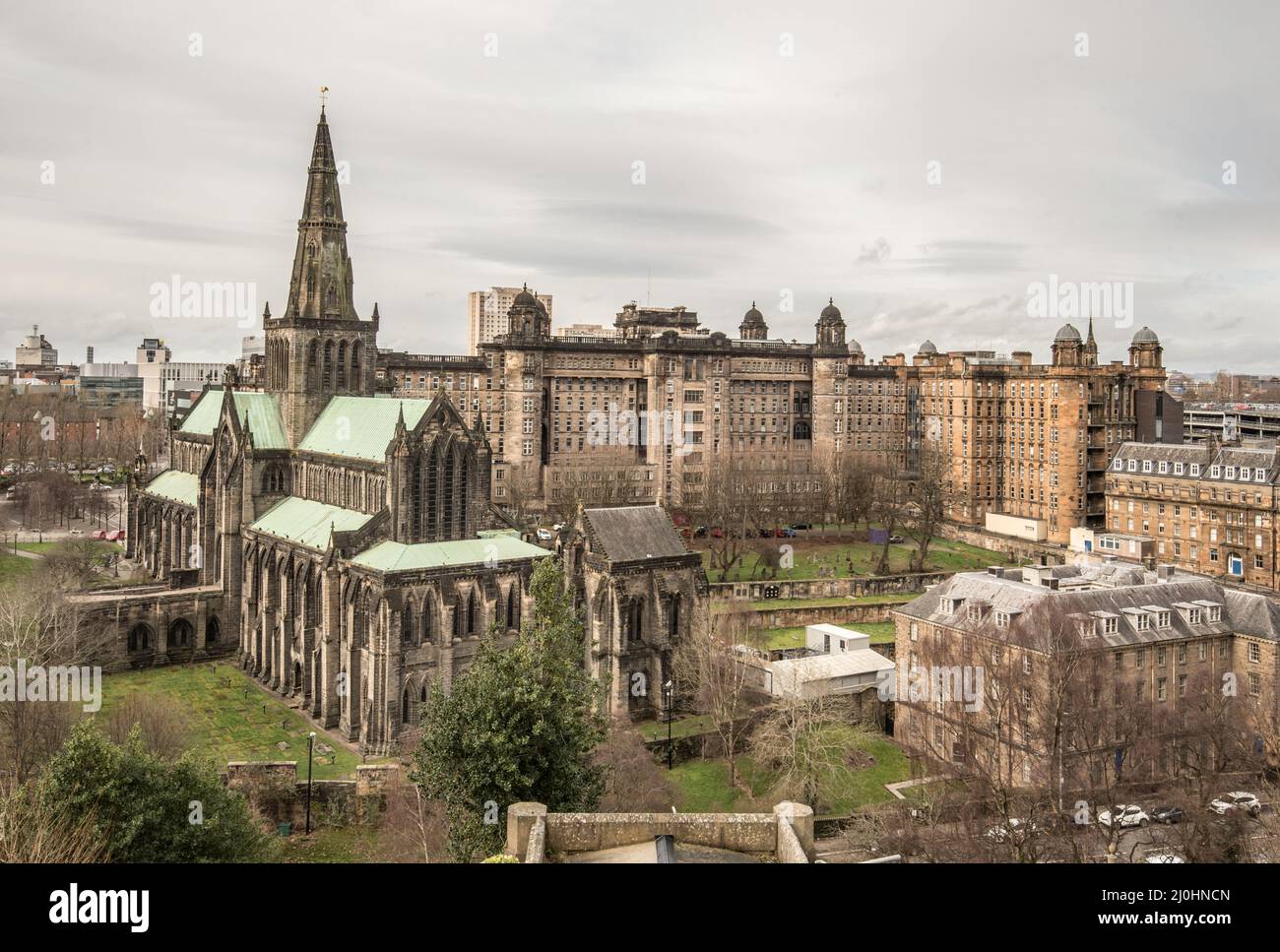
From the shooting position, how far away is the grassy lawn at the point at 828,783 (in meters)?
45.0

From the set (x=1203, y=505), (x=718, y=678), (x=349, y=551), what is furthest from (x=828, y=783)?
(x=1203, y=505)

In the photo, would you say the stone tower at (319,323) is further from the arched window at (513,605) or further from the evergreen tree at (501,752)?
the evergreen tree at (501,752)

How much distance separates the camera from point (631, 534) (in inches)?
2275

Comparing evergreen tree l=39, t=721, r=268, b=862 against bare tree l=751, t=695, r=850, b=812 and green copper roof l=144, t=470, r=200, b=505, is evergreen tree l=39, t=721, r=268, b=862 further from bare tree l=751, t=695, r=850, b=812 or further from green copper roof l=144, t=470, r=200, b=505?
green copper roof l=144, t=470, r=200, b=505

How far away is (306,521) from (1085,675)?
1717 inches

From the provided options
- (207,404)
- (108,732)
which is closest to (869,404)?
(207,404)

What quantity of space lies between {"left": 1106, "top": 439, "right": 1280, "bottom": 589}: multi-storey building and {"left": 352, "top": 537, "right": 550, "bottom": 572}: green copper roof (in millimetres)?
58427

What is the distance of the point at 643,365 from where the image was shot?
123438 mm

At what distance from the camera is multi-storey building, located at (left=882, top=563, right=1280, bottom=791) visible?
40719 mm

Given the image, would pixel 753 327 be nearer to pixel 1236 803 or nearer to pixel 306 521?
pixel 306 521

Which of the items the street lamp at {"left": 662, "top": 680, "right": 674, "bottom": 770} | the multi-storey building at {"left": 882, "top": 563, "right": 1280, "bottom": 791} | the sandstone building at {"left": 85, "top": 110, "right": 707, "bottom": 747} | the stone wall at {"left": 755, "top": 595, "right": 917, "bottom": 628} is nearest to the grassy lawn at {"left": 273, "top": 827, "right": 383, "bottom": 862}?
the sandstone building at {"left": 85, "top": 110, "right": 707, "bottom": 747}

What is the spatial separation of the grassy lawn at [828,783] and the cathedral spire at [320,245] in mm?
39417
